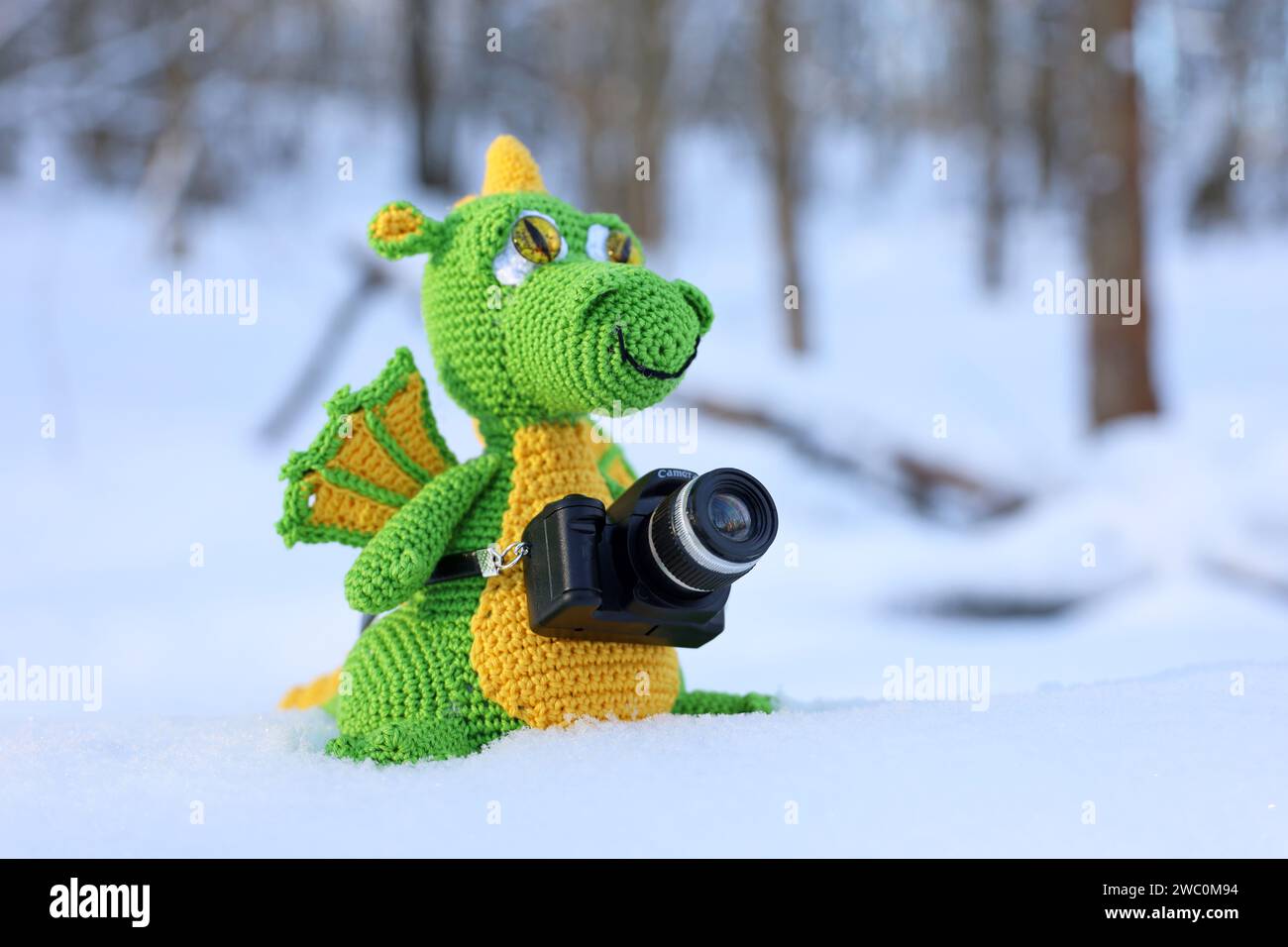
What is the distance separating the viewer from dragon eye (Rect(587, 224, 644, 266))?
1.33 m

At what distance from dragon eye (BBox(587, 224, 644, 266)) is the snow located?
0.52 meters

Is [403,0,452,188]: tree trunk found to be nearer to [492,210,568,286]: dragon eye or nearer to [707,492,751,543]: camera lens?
[492,210,568,286]: dragon eye

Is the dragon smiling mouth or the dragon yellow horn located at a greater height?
the dragon yellow horn

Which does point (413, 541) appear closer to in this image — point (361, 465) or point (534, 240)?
point (361, 465)

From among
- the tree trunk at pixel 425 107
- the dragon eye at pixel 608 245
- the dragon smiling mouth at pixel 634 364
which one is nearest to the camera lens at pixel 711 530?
the dragon smiling mouth at pixel 634 364

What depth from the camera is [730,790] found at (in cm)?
103

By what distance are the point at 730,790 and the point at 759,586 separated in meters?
2.04

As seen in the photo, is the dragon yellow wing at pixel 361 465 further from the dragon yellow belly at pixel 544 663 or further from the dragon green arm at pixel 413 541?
the dragon yellow belly at pixel 544 663

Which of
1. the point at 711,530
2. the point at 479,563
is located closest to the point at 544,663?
the point at 479,563

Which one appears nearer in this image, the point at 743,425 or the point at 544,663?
the point at 544,663

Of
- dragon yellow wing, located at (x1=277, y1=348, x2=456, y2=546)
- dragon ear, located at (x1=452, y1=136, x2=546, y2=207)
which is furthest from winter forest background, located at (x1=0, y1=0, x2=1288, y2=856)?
dragon ear, located at (x1=452, y1=136, x2=546, y2=207)
